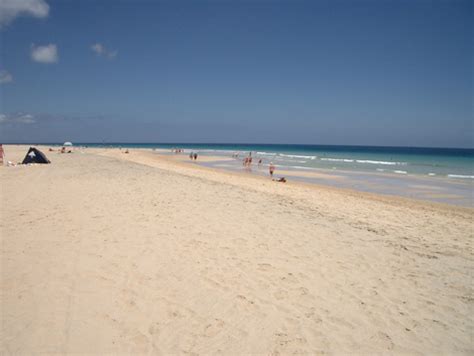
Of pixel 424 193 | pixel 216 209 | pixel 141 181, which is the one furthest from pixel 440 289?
pixel 424 193

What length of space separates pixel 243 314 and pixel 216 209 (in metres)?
5.15

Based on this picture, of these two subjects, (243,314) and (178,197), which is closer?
(243,314)

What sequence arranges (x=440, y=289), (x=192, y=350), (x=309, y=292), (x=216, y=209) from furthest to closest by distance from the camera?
(x=216, y=209)
(x=440, y=289)
(x=309, y=292)
(x=192, y=350)

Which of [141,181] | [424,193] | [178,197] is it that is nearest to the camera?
[178,197]

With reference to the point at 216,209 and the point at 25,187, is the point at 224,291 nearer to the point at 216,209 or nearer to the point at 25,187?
the point at 216,209

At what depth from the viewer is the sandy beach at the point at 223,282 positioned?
354cm

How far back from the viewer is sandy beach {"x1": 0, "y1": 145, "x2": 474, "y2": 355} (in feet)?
11.6

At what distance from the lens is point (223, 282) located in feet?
15.7

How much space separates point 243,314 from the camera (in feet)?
13.2

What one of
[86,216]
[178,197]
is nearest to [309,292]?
[86,216]

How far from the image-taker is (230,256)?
18.9 ft

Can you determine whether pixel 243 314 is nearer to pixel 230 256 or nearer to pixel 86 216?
pixel 230 256

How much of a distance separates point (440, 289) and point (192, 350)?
403 cm

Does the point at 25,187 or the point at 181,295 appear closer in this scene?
the point at 181,295
